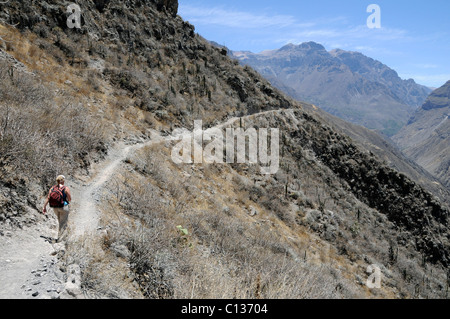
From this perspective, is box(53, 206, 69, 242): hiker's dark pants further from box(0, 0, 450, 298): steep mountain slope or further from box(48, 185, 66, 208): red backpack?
box(0, 0, 450, 298): steep mountain slope

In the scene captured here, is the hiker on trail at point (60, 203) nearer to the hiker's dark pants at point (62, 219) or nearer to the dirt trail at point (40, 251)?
the hiker's dark pants at point (62, 219)

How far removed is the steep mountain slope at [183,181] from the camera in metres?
4.91

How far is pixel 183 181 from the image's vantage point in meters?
12.7

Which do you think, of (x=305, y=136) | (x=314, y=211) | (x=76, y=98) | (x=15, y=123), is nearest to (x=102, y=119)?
(x=76, y=98)

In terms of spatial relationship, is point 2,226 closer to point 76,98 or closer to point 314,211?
point 76,98

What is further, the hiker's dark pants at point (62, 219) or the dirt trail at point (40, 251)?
the hiker's dark pants at point (62, 219)

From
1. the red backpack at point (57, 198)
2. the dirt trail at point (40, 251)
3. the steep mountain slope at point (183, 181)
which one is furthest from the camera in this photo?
the red backpack at point (57, 198)

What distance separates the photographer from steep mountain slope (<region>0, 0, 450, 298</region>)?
4910 millimetres

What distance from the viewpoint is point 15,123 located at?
6.07 m

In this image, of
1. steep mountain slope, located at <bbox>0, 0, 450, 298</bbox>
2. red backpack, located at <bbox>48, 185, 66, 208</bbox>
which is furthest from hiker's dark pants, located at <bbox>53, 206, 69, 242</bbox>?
steep mountain slope, located at <bbox>0, 0, 450, 298</bbox>

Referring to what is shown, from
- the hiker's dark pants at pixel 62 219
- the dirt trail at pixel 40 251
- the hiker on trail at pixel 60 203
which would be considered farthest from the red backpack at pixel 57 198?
the dirt trail at pixel 40 251

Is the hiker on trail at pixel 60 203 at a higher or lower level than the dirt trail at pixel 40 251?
higher

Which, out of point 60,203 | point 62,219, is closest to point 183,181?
point 62,219

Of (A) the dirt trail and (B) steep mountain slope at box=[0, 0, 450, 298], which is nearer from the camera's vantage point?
(A) the dirt trail
